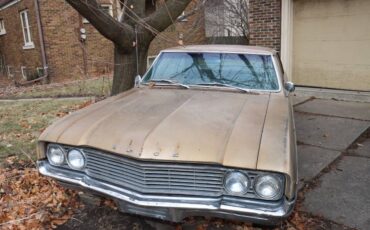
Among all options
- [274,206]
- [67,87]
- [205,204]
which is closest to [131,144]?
[205,204]

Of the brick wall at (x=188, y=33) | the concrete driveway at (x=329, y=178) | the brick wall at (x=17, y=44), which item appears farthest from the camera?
the brick wall at (x=188, y=33)

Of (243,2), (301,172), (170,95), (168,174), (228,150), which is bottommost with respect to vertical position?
(301,172)

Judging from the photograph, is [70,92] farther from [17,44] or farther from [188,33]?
[188,33]

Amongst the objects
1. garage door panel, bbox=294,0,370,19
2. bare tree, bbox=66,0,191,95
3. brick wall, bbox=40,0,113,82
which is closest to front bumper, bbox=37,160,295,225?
bare tree, bbox=66,0,191,95

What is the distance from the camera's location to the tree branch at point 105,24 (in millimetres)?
5457

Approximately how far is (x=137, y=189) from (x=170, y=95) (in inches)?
51.7

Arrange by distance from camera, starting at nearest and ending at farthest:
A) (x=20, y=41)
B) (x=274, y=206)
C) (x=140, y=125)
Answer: (x=274, y=206)
(x=140, y=125)
(x=20, y=41)

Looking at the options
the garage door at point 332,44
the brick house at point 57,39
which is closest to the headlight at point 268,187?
the garage door at point 332,44

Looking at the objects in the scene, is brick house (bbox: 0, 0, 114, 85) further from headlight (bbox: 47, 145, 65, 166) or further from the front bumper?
A: the front bumper

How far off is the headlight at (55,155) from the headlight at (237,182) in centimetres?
143

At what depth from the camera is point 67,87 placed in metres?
11.8

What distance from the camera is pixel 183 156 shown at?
241 centimetres

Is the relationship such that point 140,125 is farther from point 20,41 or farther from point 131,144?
point 20,41

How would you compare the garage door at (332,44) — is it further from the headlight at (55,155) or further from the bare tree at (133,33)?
the headlight at (55,155)
